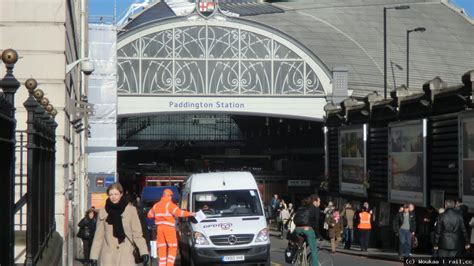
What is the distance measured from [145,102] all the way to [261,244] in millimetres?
39849

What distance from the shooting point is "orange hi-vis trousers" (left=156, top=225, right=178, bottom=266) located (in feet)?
58.9

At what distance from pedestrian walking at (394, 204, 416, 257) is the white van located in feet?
24.4

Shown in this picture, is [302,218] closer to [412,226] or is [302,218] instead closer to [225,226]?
[225,226]

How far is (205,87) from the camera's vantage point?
60031 mm

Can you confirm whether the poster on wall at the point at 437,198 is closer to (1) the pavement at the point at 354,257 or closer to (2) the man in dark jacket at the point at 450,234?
(1) the pavement at the point at 354,257

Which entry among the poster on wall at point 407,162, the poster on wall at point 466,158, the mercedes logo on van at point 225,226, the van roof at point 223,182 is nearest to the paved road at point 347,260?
the poster on wall at point 466,158

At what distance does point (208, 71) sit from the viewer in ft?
197

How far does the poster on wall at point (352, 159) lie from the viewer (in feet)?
133

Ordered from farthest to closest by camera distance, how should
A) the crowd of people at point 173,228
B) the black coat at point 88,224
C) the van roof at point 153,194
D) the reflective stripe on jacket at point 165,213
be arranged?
the van roof at point 153,194
the black coat at point 88,224
the reflective stripe on jacket at point 165,213
the crowd of people at point 173,228

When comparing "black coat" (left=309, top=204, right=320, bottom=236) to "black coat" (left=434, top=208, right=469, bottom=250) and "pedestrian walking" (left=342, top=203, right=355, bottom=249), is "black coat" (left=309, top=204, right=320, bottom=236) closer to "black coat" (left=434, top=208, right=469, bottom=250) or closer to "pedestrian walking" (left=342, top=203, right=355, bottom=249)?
"black coat" (left=434, top=208, right=469, bottom=250)

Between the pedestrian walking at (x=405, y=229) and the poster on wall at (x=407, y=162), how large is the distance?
4242 mm

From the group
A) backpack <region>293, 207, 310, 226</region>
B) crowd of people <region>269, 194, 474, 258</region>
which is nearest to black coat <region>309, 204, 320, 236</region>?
crowd of people <region>269, 194, 474, 258</region>

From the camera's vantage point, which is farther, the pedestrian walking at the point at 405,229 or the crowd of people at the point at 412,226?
the pedestrian walking at the point at 405,229

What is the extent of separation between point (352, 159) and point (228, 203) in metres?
21.7
